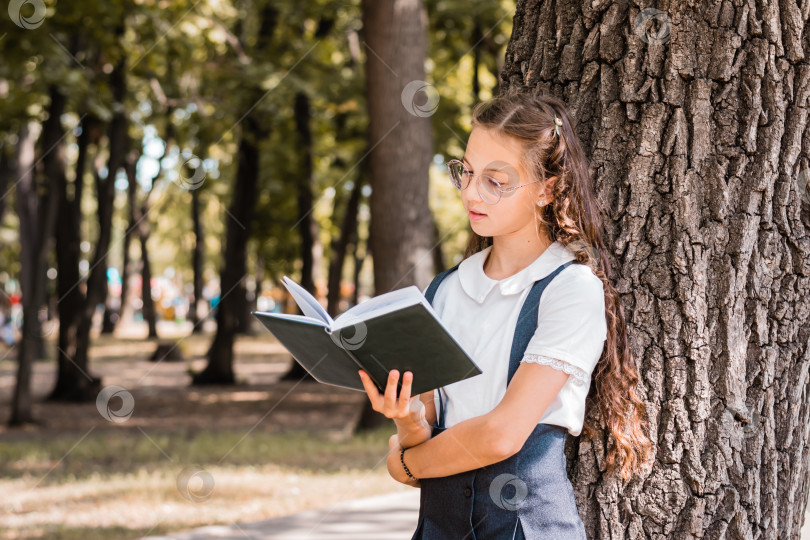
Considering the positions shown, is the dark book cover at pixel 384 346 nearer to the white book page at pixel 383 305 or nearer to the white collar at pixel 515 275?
the white book page at pixel 383 305

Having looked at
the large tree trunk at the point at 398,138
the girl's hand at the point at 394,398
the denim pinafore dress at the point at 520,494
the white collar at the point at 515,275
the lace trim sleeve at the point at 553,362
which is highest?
the large tree trunk at the point at 398,138

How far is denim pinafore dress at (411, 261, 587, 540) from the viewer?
212 cm

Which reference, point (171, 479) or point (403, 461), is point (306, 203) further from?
point (403, 461)

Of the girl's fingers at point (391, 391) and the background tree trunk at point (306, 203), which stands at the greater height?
the background tree trunk at point (306, 203)

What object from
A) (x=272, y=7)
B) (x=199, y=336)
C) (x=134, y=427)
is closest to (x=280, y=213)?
(x=272, y=7)

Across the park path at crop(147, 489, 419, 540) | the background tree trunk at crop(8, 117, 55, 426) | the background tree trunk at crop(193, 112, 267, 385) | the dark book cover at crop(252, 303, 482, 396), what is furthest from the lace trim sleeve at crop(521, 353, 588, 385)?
the background tree trunk at crop(193, 112, 267, 385)

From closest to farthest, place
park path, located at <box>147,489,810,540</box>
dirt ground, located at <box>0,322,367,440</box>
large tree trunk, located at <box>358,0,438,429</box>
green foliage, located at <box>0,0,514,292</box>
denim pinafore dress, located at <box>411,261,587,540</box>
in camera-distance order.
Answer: denim pinafore dress, located at <box>411,261,587,540</box> < park path, located at <box>147,489,810,540</box> < large tree trunk, located at <box>358,0,438,429</box> < green foliage, located at <box>0,0,514,292</box> < dirt ground, located at <box>0,322,367,440</box>

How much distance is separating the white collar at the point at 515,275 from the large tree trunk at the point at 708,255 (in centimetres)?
43

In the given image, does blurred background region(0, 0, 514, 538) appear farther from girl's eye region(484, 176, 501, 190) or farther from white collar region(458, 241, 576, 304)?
girl's eye region(484, 176, 501, 190)

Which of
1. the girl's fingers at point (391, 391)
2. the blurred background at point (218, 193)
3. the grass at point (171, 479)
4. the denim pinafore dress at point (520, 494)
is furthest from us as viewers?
the blurred background at point (218, 193)

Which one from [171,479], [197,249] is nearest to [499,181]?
[171,479]

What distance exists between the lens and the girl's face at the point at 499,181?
2.21 m

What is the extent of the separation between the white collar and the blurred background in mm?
4674

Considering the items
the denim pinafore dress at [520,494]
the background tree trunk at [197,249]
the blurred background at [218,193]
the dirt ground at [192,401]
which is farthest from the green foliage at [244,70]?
the background tree trunk at [197,249]
